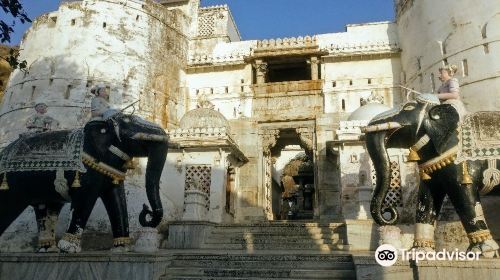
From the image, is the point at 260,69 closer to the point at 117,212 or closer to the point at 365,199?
the point at 365,199

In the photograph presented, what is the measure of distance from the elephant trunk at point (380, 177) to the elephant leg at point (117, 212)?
13.4ft

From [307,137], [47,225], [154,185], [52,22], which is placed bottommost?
[47,225]

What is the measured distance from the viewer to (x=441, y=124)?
19.1ft

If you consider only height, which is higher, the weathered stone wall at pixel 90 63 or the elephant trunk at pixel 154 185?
the weathered stone wall at pixel 90 63

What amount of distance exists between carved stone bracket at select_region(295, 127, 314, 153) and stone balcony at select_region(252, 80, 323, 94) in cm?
184

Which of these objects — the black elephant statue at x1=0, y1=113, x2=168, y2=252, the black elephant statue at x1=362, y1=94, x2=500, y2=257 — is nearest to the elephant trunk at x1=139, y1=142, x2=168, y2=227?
the black elephant statue at x1=0, y1=113, x2=168, y2=252

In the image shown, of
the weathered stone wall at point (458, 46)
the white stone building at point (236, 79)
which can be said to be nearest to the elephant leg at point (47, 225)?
the white stone building at point (236, 79)

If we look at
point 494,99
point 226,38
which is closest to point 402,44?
point 494,99

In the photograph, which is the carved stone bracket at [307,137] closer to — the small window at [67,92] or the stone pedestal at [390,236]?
the small window at [67,92]

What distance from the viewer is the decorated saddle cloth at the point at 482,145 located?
5688 millimetres

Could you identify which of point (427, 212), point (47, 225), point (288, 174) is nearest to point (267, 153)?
point (288, 174)

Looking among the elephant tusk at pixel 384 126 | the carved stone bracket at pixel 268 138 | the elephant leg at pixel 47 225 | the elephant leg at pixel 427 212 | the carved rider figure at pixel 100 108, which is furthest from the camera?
the carved stone bracket at pixel 268 138

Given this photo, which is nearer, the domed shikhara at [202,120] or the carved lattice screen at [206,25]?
the domed shikhara at [202,120]

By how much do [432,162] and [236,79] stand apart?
13003mm
